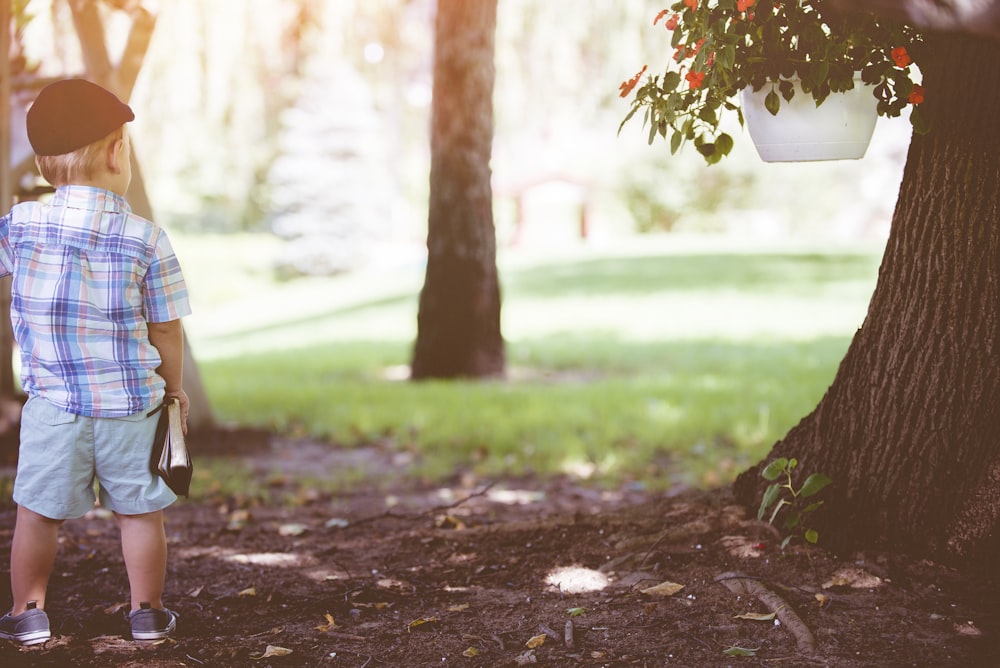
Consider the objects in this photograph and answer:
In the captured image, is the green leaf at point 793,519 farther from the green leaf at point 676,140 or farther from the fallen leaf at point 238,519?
the fallen leaf at point 238,519

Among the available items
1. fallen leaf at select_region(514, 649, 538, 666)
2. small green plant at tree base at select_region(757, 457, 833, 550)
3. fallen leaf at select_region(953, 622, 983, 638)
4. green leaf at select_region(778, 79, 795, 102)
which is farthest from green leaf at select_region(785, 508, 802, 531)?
green leaf at select_region(778, 79, 795, 102)

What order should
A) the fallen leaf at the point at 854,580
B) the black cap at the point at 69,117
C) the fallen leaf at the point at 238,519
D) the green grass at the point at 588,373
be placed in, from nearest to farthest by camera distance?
the black cap at the point at 69,117, the fallen leaf at the point at 854,580, the fallen leaf at the point at 238,519, the green grass at the point at 588,373

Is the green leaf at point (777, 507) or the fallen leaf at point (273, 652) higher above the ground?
the green leaf at point (777, 507)

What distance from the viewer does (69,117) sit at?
2582 millimetres

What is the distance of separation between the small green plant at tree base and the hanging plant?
3.50ft

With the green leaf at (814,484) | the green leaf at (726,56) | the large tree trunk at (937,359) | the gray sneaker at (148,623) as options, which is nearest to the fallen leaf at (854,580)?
the large tree trunk at (937,359)

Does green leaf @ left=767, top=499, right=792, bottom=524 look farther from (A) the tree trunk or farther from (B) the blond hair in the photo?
(A) the tree trunk

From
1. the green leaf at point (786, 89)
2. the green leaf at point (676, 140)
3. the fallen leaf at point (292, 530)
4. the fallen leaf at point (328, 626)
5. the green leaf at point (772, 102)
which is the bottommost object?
the fallen leaf at point (292, 530)

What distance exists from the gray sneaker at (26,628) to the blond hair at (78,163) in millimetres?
1146

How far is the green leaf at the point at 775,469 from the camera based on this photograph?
3193mm

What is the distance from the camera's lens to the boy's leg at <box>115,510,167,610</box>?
9.03 feet

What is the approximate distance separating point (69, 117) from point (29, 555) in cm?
116

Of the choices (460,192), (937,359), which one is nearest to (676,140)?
(937,359)

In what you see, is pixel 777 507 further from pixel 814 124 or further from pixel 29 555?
pixel 29 555
